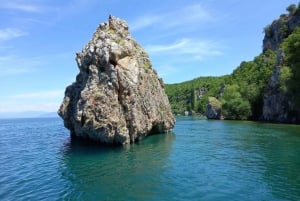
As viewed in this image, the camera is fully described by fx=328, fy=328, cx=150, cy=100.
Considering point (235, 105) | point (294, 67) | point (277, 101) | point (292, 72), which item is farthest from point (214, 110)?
point (294, 67)

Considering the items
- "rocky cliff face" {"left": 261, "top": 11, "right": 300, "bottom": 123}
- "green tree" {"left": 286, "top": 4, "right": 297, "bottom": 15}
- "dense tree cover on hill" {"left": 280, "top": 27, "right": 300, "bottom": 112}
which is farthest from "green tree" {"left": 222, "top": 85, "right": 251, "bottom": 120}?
"green tree" {"left": 286, "top": 4, "right": 297, "bottom": 15}

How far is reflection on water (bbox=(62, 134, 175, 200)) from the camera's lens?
940 inches

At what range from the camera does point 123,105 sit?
4509cm

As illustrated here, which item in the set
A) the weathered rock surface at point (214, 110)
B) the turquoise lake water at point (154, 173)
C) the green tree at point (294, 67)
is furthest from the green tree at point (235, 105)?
the turquoise lake water at point (154, 173)

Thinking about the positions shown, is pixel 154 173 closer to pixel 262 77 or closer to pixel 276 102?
pixel 276 102

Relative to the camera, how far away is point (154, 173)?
96.9ft

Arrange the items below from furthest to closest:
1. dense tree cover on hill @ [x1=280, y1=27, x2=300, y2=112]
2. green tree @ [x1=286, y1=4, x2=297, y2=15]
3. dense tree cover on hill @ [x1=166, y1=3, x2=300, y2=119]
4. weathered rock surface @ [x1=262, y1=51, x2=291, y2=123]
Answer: green tree @ [x1=286, y1=4, x2=297, y2=15]
weathered rock surface @ [x1=262, y1=51, x2=291, y2=123]
dense tree cover on hill @ [x1=166, y1=3, x2=300, y2=119]
dense tree cover on hill @ [x1=280, y1=27, x2=300, y2=112]

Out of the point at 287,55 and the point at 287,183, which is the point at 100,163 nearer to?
the point at 287,183

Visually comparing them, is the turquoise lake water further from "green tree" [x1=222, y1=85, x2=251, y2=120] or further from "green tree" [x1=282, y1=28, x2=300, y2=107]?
"green tree" [x1=222, y1=85, x2=251, y2=120]

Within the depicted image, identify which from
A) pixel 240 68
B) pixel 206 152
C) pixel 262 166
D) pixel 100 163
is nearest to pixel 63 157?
pixel 100 163

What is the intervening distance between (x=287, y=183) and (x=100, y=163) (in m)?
18.2

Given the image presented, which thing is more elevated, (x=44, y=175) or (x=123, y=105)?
(x=123, y=105)

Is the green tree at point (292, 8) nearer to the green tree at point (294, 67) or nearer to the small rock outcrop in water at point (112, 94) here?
the green tree at point (294, 67)

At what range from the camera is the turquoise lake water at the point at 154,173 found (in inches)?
926
